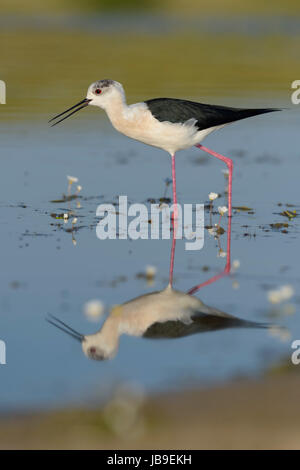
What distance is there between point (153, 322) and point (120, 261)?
1.51 m

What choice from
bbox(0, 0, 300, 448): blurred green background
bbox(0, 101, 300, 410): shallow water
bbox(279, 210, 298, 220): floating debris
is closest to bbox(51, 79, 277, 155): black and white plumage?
bbox(0, 101, 300, 410): shallow water

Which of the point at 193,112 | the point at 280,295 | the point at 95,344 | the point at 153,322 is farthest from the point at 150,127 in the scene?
the point at 95,344

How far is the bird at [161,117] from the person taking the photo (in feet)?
27.6

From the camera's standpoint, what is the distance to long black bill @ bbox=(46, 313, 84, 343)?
17.5ft

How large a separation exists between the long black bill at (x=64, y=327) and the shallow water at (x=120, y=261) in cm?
6

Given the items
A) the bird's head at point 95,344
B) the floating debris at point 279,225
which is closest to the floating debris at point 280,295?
the bird's head at point 95,344

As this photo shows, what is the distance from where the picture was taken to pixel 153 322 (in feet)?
18.2

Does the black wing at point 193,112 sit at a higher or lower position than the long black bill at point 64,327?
higher

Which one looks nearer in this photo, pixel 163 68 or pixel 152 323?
pixel 152 323

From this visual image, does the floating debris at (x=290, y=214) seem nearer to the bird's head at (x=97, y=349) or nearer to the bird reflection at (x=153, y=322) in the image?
the bird reflection at (x=153, y=322)

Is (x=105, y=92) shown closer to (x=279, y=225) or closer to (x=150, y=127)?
(x=150, y=127)

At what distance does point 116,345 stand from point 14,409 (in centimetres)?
103

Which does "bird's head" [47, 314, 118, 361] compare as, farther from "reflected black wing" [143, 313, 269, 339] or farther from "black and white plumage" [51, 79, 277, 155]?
"black and white plumage" [51, 79, 277, 155]

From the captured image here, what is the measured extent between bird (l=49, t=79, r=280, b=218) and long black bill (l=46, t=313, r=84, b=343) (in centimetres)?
296
